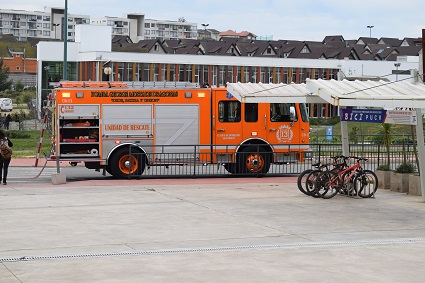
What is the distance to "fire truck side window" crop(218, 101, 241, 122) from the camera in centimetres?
2828

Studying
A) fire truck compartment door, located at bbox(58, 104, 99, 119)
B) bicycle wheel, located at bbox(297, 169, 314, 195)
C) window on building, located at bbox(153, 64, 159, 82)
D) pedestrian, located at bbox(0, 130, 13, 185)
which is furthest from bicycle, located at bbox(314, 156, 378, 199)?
window on building, located at bbox(153, 64, 159, 82)

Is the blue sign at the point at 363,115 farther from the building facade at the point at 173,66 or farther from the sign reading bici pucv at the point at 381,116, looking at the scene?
the building facade at the point at 173,66

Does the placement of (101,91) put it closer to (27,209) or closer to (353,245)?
(27,209)

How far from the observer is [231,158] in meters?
28.1

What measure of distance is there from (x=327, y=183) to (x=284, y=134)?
7.34 metres

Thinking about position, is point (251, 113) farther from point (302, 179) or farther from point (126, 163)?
point (302, 179)

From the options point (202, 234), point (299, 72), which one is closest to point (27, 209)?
point (202, 234)

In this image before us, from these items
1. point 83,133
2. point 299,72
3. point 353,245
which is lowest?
point 353,245

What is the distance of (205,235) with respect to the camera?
1532 cm

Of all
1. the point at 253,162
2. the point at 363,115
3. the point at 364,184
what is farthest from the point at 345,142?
the point at 253,162

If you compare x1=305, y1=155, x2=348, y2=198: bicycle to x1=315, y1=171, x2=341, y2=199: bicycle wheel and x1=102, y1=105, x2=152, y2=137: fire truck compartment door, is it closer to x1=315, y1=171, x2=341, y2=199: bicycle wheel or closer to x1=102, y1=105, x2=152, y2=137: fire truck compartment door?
x1=315, y1=171, x2=341, y2=199: bicycle wheel

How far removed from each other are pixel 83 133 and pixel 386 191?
9790 mm

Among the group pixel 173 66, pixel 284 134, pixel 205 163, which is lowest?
pixel 205 163

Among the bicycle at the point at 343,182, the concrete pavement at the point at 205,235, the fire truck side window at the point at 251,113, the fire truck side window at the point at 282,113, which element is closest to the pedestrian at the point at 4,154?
the concrete pavement at the point at 205,235
